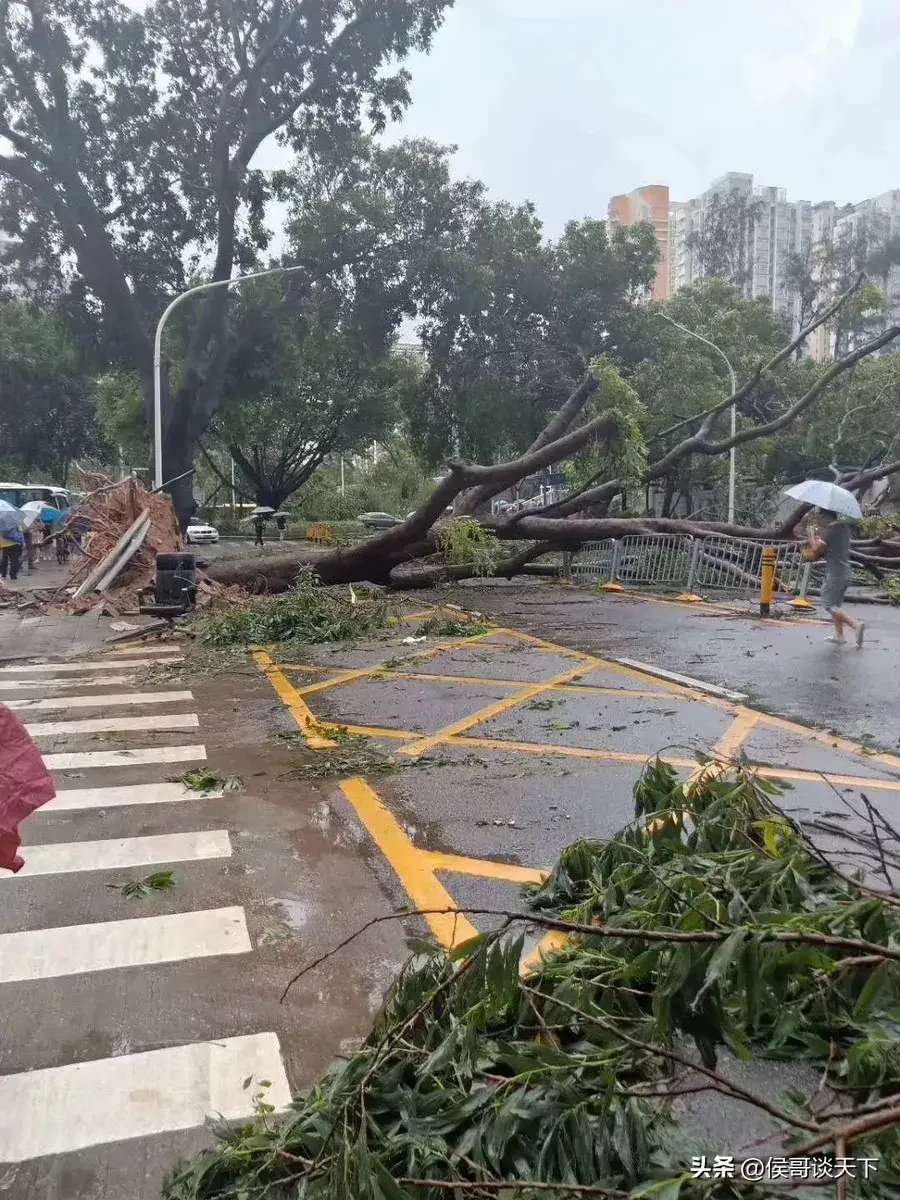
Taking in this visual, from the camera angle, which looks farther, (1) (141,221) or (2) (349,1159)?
(1) (141,221)

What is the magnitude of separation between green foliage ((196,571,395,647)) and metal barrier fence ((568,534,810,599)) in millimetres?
6427

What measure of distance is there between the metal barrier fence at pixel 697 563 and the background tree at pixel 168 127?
36.2 feet

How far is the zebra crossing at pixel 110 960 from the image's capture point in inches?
104

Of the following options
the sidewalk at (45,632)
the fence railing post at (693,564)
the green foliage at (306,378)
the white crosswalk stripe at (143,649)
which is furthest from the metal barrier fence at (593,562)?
the green foliage at (306,378)

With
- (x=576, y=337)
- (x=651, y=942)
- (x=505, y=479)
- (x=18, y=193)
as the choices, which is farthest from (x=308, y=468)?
(x=651, y=942)

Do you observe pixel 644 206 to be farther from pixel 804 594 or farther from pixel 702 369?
pixel 804 594

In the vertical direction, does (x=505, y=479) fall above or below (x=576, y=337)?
below

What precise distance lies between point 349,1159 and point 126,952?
6.65 feet

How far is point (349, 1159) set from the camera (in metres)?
1.94

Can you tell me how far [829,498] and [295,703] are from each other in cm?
627

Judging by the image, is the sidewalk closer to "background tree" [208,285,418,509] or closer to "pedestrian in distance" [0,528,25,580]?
"pedestrian in distance" [0,528,25,580]

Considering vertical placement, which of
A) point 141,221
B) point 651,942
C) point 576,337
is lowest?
point 651,942

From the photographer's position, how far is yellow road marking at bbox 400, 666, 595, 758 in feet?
21.9

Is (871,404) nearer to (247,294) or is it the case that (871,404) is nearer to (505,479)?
(505,479)
